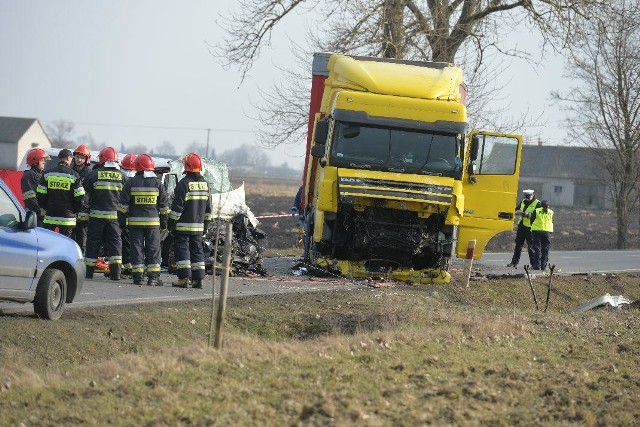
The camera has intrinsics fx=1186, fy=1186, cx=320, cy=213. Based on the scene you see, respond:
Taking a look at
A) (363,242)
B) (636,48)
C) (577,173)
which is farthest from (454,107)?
(577,173)

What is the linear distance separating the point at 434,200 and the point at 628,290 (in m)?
9.11

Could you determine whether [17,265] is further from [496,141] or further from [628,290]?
[628,290]

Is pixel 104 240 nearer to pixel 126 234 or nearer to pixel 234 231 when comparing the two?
pixel 126 234

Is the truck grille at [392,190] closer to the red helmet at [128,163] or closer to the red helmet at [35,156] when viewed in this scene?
the red helmet at [128,163]

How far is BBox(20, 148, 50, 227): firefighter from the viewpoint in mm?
17438

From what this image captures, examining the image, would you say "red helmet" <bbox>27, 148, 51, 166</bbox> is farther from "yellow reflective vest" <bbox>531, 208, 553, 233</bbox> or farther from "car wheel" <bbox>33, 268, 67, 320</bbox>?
"yellow reflective vest" <bbox>531, 208, 553, 233</bbox>

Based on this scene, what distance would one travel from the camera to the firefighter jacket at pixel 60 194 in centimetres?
1662

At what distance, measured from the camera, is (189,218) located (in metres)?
17.4

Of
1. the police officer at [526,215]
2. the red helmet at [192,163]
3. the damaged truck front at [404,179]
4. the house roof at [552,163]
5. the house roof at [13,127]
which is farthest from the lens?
the house roof at [13,127]

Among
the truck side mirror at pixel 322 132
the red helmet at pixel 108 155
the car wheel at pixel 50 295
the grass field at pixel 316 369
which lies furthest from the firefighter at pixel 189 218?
the car wheel at pixel 50 295

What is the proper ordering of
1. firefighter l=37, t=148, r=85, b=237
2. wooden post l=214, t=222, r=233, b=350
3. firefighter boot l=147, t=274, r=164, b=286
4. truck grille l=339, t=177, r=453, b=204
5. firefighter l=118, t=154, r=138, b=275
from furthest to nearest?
truck grille l=339, t=177, r=453, b=204 < firefighter l=118, t=154, r=138, b=275 < firefighter boot l=147, t=274, r=164, b=286 < firefighter l=37, t=148, r=85, b=237 < wooden post l=214, t=222, r=233, b=350

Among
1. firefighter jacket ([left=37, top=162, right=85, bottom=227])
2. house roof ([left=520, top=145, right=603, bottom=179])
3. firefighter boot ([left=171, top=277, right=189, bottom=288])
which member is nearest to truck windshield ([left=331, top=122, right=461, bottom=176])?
firefighter boot ([left=171, top=277, right=189, bottom=288])

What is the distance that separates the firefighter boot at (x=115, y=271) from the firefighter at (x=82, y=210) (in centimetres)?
57

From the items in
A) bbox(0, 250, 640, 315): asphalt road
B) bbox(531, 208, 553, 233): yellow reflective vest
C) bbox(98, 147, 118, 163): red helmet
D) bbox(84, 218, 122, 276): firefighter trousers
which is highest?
bbox(98, 147, 118, 163): red helmet
